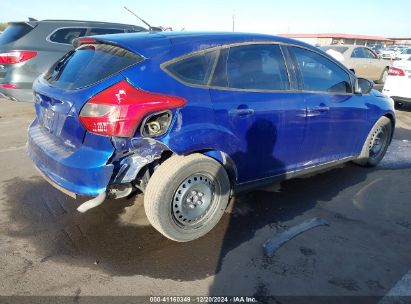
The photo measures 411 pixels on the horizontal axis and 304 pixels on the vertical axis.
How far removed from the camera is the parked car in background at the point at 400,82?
8539 mm

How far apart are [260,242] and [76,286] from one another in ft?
5.02

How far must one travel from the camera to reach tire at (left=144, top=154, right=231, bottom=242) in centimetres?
292

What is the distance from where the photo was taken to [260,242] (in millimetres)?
3186

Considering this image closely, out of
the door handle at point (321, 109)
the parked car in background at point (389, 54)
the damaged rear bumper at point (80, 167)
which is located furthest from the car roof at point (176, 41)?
the parked car in background at point (389, 54)

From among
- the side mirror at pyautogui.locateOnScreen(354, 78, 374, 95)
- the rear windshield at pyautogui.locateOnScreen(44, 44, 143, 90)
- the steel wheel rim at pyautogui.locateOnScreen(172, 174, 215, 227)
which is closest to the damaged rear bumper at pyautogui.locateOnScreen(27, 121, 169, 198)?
the steel wheel rim at pyautogui.locateOnScreen(172, 174, 215, 227)

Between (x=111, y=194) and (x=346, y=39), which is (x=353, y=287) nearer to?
(x=111, y=194)

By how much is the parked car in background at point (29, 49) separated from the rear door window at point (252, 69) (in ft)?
15.0

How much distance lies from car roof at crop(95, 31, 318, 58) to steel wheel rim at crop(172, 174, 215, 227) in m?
Result: 1.06

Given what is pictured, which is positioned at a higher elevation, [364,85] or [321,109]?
[364,85]

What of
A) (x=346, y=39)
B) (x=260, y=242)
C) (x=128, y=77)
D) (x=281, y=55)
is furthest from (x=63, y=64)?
(x=346, y=39)

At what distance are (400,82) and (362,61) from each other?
207 inches

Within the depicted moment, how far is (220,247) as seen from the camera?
311 centimetres

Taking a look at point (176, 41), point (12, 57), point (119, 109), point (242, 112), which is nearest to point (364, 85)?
point (242, 112)

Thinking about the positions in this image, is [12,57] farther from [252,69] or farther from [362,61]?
[362,61]
